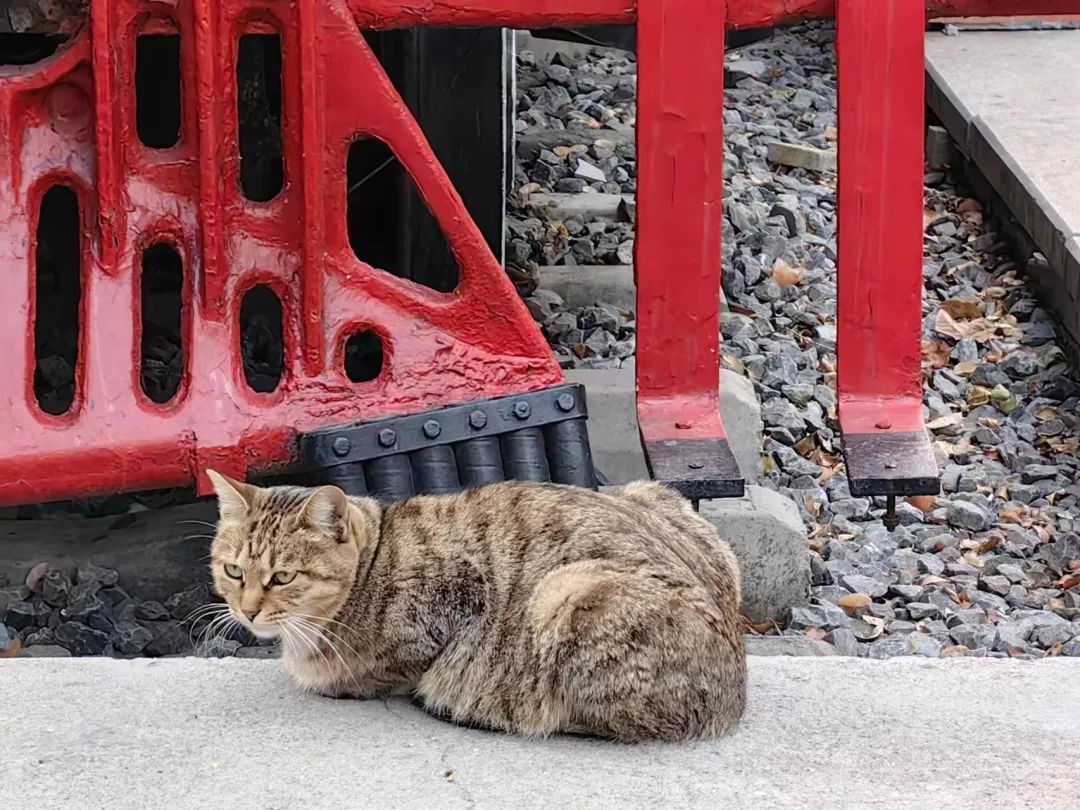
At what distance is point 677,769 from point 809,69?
23.2 feet

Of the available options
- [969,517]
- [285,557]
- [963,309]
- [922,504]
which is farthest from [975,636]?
[963,309]

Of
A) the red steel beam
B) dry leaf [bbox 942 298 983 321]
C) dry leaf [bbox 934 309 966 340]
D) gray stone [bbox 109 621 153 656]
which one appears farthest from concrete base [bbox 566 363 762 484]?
dry leaf [bbox 942 298 983 321]

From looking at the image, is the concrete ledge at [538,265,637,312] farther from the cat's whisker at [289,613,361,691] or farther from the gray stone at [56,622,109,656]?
the cat's whisker at [289,613,361,691]

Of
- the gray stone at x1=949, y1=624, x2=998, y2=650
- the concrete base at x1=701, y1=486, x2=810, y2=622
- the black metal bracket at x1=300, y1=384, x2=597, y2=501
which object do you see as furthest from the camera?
the concrete base at x1=701, y1=486, x2=810, y2=622

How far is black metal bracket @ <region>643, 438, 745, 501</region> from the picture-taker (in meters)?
3.77

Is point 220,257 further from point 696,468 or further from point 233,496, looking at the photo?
point 696,468

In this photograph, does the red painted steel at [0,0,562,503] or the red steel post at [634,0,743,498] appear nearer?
the red painted steel at [0,0,562,503]

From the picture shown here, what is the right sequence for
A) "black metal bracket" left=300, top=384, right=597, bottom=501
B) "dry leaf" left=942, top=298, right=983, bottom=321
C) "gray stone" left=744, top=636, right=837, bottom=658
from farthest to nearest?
"dry leaf" left=942, top=298, right=983, bottom=321
"gray stone" left=744, top=636, right=837, bottom=658
"black metal bracket" left=300, top=384, right=597, bottom=501

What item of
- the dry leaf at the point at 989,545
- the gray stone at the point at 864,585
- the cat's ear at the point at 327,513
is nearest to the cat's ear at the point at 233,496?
the cat's ear at the point at 327,513

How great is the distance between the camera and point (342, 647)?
3.23 m

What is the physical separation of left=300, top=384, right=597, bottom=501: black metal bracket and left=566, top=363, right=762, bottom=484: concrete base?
66 centimetres

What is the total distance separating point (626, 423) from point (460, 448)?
92cm

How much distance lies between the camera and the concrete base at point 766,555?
4.27 m

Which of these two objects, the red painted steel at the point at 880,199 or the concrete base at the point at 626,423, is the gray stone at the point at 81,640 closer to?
the concrete base at the point at 626,423
